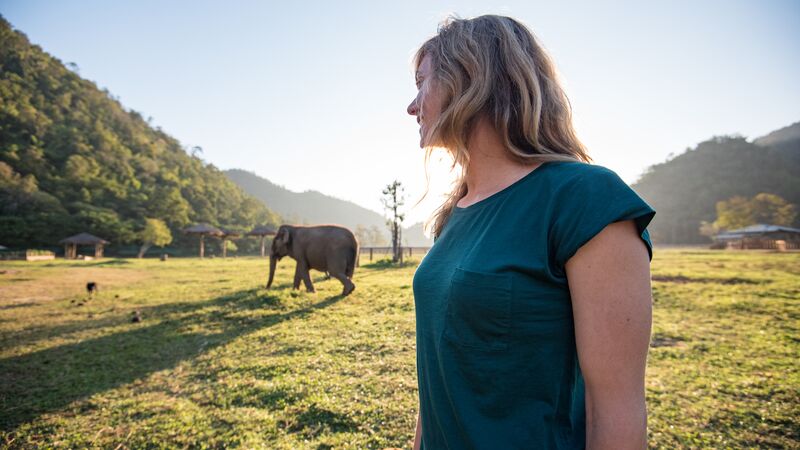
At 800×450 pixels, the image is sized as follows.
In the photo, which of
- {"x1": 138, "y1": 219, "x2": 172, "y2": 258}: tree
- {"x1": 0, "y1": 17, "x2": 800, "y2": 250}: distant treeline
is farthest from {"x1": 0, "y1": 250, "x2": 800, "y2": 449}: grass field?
{"x1": 0, "y1": 17, "x2": 800, "y2": 250}: distant treeline

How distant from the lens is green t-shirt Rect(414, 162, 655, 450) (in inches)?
32.4

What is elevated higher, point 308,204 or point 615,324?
point 308,204

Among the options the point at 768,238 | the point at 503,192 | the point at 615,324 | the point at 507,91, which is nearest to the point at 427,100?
the point at 507,91

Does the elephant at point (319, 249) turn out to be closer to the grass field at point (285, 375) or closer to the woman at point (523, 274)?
the grass field at point (285, 375)

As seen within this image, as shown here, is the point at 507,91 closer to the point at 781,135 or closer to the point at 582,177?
the point at 582,177

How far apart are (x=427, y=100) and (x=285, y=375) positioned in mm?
4359

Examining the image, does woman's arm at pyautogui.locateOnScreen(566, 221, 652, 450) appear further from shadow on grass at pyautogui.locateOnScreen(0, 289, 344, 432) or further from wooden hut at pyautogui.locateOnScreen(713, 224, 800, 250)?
wooden hut at pyautogui.locateOnScreen(713, 224, 800, 250)

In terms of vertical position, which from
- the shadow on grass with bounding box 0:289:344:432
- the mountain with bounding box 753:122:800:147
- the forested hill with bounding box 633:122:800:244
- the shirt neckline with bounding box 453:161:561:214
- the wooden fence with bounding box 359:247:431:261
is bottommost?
the shadow on grass with bounding box 0:289:344:432

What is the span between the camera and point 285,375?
4.62 metres

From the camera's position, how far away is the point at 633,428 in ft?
2.62

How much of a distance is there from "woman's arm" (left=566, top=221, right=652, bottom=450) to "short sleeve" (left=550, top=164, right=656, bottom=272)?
25 millimetres

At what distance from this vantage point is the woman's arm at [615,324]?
0.77 meters

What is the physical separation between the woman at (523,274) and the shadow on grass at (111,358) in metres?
4.57

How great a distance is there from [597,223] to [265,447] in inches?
129
